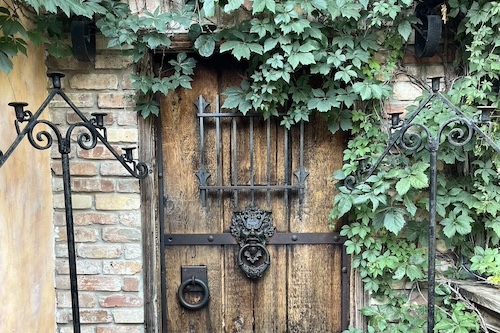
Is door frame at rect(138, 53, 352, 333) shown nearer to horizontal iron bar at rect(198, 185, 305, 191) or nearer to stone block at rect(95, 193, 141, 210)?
stone block at rect(95, 193, 141, 210)

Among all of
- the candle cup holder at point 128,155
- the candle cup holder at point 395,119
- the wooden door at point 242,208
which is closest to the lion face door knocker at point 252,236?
the wooden door at point 242,208

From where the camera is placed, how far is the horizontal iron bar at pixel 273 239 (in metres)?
1.88

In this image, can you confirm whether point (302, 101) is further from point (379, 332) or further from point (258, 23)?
point (379, 332)

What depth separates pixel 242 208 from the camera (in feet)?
6.16

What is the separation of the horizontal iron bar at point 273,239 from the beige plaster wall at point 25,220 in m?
0.52

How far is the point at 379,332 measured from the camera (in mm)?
1688

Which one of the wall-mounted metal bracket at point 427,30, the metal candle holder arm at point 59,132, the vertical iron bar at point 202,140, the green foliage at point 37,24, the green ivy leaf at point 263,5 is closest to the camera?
the metal candle holder arm at point 59,132

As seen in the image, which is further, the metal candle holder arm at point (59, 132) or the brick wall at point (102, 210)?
the brick wall at point (102, 210)

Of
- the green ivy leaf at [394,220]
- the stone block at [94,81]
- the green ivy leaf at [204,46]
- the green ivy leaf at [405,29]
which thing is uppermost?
the green ivy leaf at [405,29]

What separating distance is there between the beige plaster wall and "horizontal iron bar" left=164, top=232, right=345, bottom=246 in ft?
1.71

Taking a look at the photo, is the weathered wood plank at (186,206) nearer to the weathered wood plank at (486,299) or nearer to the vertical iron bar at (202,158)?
the vertical iron bar at (202,158)

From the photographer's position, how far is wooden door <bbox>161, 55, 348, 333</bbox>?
1.85m

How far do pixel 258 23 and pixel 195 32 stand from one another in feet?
0.85

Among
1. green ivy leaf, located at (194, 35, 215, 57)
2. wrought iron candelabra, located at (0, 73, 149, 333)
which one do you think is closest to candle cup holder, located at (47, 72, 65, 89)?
wrought iron candelabra, located at (0, 73, 149, 333)
